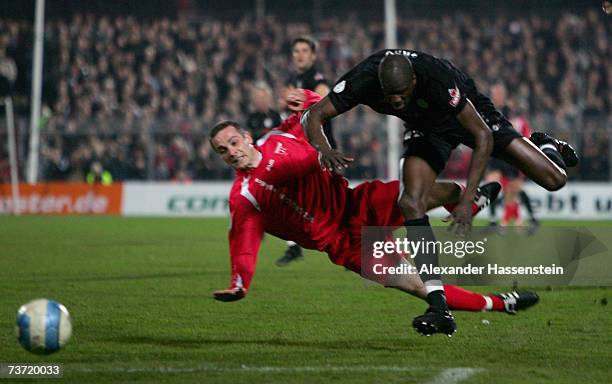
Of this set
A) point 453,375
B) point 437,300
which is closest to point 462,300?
point 437,300

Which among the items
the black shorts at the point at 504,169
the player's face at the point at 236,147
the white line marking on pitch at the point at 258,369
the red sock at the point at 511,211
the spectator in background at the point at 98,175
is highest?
the player's face at the point at 236,147

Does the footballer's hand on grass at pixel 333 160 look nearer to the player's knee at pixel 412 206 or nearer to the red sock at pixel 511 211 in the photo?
the player's knee at pixel 412 206

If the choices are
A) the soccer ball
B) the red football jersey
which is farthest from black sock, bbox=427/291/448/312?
the soccer ball

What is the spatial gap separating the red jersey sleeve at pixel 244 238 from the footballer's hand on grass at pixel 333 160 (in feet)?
1.90

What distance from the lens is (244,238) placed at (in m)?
7.08

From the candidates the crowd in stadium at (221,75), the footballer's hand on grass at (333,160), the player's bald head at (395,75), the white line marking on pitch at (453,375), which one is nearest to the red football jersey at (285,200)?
the footballer's hand on grass at (333,160)

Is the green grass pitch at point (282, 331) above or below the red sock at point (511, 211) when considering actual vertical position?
above

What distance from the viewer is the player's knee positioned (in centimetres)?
728

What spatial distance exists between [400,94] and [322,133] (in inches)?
27.1

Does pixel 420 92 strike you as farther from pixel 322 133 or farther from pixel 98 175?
pixel 98 175

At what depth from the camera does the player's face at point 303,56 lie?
1196cm

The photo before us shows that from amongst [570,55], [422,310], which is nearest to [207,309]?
[422,310]

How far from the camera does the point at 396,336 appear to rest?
7.25m

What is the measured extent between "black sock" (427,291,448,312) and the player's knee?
57cm
